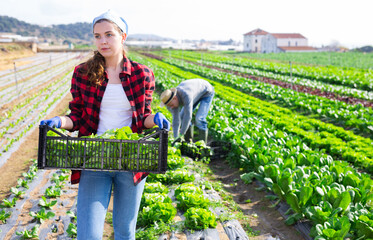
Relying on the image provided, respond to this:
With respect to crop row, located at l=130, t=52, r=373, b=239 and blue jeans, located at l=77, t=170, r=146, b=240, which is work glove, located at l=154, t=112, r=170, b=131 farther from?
crop row, located at l=130, t=52, r=373, b=239

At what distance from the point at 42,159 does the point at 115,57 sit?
827mm

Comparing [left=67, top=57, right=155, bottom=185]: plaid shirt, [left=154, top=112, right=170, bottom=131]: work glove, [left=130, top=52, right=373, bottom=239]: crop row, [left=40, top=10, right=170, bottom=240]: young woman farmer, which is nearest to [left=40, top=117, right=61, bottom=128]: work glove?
[left=40, top=10, right=170, bottom=240]: young woman farmer

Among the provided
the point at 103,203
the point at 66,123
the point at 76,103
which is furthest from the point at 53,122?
the point at 103,203

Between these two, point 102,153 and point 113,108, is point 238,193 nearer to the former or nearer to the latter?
point 113,108

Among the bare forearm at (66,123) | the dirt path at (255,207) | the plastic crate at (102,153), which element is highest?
the bare forearm at (66,123)

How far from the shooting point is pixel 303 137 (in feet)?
26.6

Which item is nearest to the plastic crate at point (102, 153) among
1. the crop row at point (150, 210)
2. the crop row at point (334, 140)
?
the crop row at point (150, 210)

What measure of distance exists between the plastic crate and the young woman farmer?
89mm

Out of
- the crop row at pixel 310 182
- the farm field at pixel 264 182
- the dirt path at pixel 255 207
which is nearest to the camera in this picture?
the crop row at pixel 310 182

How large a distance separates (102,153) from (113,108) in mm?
401

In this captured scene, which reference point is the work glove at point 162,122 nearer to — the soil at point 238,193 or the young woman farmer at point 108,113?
the young woman farmer at point 108,113

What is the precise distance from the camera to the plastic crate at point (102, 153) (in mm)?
2152

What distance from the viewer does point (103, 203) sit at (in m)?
2.23

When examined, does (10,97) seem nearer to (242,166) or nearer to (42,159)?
(242,166)
